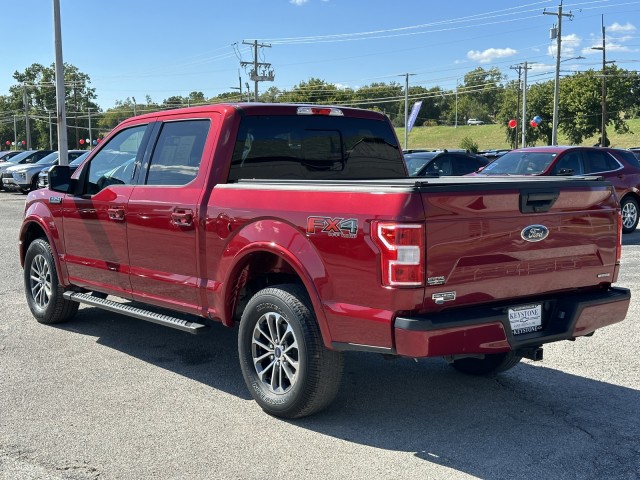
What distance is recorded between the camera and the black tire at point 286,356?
4285 mm

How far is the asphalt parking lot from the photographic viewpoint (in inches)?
151

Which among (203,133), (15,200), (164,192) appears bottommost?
(15,200)

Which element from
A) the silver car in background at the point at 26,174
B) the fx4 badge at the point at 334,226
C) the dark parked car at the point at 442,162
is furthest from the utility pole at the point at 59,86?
the fx4 badge at the point at 334,226

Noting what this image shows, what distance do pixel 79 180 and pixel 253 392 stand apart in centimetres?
291

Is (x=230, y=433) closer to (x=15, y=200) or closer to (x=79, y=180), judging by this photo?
(x=79, y=180)

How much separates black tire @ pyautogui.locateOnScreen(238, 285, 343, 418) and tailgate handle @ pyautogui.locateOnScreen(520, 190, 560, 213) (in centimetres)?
143

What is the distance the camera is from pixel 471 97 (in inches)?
5915

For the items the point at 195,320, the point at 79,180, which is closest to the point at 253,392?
the point at 195,320

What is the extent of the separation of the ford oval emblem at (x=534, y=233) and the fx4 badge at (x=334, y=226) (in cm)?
101

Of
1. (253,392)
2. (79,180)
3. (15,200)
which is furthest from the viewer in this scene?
(15,200)

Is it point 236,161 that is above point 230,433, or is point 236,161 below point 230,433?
above

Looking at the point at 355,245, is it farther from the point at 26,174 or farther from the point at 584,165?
the point at 26,174

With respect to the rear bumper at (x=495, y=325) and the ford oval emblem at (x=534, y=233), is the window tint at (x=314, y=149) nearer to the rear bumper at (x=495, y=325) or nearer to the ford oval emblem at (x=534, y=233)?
the ford oval emblem at (x=534, y=233)

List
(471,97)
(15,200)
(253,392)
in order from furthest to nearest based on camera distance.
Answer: (471,97), (15,200), (253,392)
